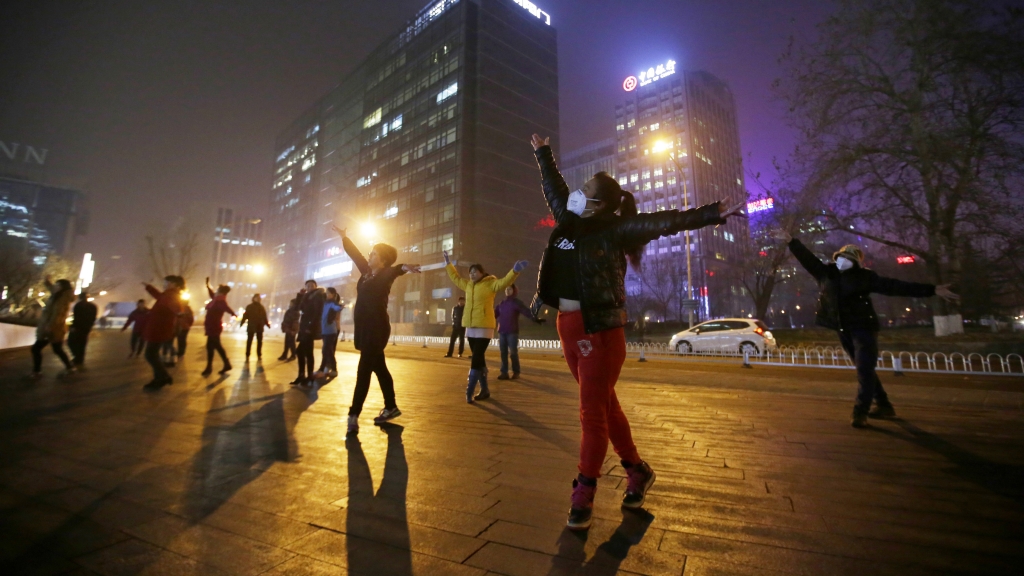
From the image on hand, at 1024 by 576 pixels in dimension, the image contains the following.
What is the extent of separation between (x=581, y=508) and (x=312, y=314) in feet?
22.7

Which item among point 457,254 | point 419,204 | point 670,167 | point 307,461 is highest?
point 670,167

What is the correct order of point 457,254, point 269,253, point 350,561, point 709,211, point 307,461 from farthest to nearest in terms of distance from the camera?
point 269,253 < point 457,254 < point 307,461 < point 709,211 < point 350,561

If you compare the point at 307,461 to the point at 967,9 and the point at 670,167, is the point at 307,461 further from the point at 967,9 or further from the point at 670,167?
the point at 670,167

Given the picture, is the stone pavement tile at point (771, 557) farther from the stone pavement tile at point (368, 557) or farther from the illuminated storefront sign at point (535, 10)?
the illuminated storefront sign at point (535, 10)

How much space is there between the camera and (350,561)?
1692 millimetres

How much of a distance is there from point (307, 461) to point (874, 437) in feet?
15.6

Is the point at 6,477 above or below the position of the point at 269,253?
below

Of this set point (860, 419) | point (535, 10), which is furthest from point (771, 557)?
point (535, 10)

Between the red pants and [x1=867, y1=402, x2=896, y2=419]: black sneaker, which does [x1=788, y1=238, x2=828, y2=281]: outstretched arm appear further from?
the red pants

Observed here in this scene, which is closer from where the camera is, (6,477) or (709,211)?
(709,211)

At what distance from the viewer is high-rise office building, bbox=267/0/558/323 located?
49.0m

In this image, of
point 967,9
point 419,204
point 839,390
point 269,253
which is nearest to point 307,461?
point 839,390

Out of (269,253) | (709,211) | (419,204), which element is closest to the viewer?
(709,211)

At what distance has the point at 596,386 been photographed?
2.21m
